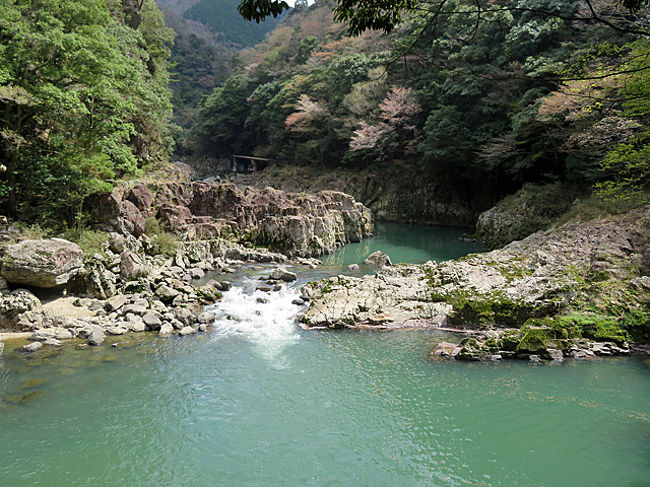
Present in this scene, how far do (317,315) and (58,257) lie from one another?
20.3ft

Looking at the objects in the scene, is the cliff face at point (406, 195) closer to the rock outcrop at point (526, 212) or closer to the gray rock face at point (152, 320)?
the rock outcrop at point (526, 212)

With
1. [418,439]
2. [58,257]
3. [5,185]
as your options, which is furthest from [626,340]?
[5,185]

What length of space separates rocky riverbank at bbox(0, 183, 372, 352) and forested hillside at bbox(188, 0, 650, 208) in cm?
764

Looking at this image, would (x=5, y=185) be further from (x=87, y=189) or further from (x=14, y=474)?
(x=14, y=474)

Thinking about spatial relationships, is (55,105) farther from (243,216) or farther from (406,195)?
(406,195)

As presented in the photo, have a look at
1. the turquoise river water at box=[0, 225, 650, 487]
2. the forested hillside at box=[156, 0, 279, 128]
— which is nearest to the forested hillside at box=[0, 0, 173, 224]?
the turquoise river water at box=[0, 225, 650, 487]

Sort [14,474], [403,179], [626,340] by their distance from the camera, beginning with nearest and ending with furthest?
[14,474] < [626,340] < [403,179]

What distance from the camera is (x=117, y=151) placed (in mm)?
12516

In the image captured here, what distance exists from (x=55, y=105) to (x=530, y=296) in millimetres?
12988

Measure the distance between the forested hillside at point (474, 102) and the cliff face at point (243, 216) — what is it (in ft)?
25.0

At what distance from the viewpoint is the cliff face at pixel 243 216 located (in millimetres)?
15555

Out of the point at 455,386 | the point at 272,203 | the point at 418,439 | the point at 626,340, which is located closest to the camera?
the point at 418,439

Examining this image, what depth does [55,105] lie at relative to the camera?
10.4 m

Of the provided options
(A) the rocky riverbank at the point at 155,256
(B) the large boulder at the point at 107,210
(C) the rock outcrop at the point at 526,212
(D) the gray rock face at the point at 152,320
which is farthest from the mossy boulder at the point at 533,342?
(B) the large boulder at the point at 107,210
